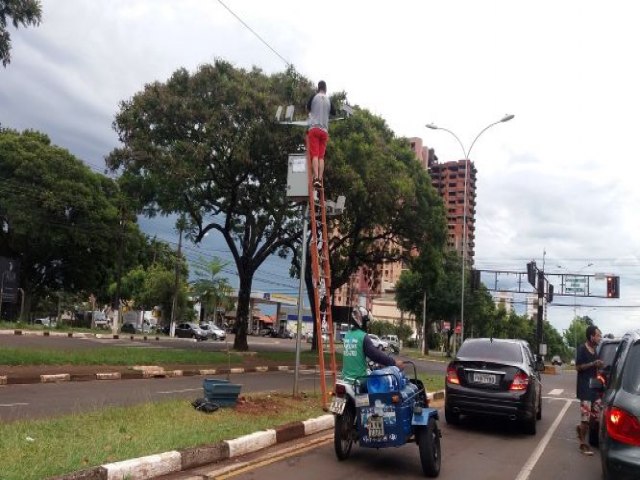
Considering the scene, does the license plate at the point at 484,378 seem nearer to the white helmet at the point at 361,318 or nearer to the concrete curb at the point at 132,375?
the white helmet at the point at 361,318

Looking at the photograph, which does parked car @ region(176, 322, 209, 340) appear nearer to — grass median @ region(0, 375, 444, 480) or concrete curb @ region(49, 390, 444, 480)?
A: grass median @ region(0, 375, 444, 480)

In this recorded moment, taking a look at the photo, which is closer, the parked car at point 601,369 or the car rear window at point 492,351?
the parked car at point 601,369

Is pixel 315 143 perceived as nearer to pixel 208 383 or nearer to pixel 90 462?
pixel 208 383

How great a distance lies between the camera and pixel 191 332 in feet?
174

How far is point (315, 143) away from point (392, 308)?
402 feet

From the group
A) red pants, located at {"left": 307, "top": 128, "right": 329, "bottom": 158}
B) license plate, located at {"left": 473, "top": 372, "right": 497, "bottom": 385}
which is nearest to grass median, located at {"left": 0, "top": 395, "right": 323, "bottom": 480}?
license plate, located at {"left": 473, "top": 372, "right": 497, "bottom": 385}

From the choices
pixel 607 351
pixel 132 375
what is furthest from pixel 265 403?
pixel 132 375

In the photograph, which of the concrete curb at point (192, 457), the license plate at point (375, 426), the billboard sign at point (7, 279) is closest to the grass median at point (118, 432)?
the concrete curb at point (192, 457)

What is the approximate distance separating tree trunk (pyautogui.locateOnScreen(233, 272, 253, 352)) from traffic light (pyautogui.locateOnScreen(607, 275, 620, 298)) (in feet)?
93.1

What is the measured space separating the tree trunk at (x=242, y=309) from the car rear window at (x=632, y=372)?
22.4m

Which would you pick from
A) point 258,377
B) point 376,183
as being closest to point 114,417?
point 258,377

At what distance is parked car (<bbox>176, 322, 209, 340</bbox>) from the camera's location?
169ft

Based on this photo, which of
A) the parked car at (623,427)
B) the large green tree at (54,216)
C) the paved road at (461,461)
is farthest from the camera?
the large green tree at (54,216)

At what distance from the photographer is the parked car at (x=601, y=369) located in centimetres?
920
